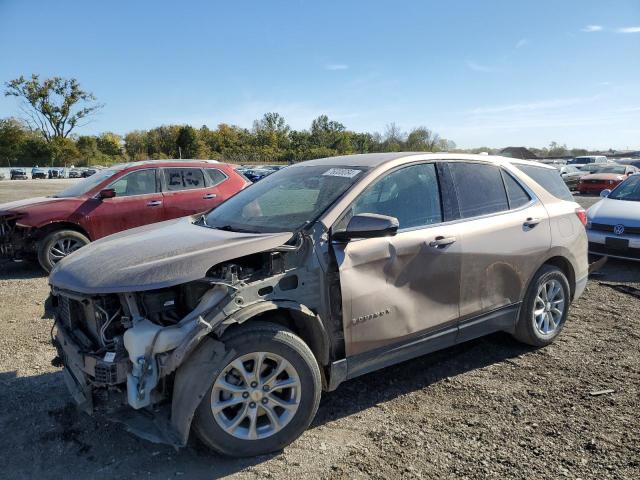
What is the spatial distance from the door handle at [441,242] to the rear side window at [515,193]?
959 mm

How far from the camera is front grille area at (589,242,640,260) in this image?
719 cm

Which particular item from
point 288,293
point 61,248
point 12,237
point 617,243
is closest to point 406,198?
point 288,293

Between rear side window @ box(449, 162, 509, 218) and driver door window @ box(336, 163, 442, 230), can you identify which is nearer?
driver door window @ box(336, 163, 442, 230)

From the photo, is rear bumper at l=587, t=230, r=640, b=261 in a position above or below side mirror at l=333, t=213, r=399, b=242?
below

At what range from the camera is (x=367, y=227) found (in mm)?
3039

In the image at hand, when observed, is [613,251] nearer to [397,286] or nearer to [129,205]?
[397,286]

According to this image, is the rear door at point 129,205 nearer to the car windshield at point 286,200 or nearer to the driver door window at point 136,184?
the driver door window at point 136,184

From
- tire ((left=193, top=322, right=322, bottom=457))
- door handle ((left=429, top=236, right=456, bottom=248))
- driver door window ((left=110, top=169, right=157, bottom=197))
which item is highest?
driver door window ((left=110, top=169, right=157, bottom=197))

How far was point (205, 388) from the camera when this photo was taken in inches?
103

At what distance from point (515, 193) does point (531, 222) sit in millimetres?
294

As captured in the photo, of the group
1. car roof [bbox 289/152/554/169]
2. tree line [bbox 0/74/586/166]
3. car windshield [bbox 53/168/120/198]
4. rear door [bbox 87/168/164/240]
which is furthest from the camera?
tree line [bbox 0/74/586/166]

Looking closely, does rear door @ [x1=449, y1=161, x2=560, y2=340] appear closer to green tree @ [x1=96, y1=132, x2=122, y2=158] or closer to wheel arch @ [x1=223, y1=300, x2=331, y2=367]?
wheel arch @ [x1=223, y1=300, x2=331, y2=367]

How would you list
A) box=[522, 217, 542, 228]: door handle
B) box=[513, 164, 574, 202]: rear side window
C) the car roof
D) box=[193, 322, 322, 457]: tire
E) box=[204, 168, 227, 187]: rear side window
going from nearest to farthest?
box=[193, 322, 322, 457]: tire → the car roof → box=[522, 217, 542, 228]: door handle → box=[513, 164, 574, 202]: rear side window → box=[204, 168, 227, 187]: rear side window

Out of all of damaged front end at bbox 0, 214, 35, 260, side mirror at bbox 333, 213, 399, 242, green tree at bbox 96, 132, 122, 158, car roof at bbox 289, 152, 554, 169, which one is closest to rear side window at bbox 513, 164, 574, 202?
car roof at bbox 289, 152, 554, 169
